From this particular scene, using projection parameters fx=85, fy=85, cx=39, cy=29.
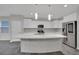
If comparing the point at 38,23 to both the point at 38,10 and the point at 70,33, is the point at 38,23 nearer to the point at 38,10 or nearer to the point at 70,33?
the point at 38,10

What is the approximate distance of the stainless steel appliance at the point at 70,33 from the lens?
6.09ft

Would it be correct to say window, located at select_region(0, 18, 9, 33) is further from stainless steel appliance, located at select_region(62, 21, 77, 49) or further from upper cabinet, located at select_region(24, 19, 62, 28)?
stainless steel appliance, located at select_region(62, 21, 77, 49)

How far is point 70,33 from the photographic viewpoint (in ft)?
6.52

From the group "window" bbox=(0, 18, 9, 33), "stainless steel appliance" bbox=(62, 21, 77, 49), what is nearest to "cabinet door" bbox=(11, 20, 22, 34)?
"window" bbox=(0, 18, 9, 33)

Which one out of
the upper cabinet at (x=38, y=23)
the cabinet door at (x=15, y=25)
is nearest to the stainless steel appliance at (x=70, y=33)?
the upper cabinet at (x=38, y=23)

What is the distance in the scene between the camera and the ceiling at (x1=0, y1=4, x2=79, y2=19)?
1642 millimetres

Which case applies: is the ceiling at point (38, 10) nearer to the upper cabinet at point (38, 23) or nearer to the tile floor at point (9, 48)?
the upper cabinet at point (38, 23)

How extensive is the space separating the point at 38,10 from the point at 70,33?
921mm

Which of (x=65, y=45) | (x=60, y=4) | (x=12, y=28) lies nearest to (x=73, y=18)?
(x=60, y=4)

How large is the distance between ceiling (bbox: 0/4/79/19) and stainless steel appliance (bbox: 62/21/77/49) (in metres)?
0.27

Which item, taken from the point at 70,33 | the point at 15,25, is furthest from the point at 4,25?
the point at 70,33
